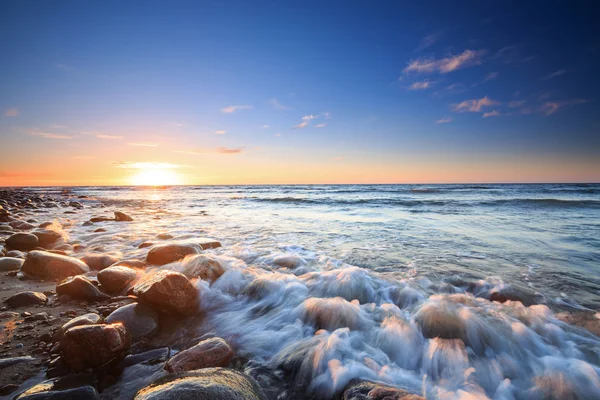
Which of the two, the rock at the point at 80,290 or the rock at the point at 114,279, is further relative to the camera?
the rock at the point at 114,279

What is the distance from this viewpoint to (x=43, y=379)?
2.17 meters

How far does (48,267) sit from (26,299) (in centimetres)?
128

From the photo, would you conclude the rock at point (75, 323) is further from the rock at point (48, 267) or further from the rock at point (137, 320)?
the rock at point (48, 267)

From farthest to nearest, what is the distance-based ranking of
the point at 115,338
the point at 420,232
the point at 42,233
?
the point at 420,232, the point at 42,233, the point at 115,338

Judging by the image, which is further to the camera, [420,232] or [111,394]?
[420,232]

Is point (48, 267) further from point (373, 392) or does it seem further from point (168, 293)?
point (373, 392)

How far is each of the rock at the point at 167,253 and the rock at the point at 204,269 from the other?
2.32ft

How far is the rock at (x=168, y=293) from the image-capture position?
3.36 m

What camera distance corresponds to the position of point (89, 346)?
2342mm

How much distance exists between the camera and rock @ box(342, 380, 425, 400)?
188 cm

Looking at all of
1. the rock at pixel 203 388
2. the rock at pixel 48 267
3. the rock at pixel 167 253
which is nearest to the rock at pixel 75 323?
the rock at pixel 203 388

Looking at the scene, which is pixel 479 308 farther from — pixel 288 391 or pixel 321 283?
pixel 288 391

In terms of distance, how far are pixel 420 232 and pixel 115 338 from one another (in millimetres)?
8314

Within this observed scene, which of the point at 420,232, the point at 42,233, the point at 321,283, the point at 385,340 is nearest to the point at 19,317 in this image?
the point at 321,283
